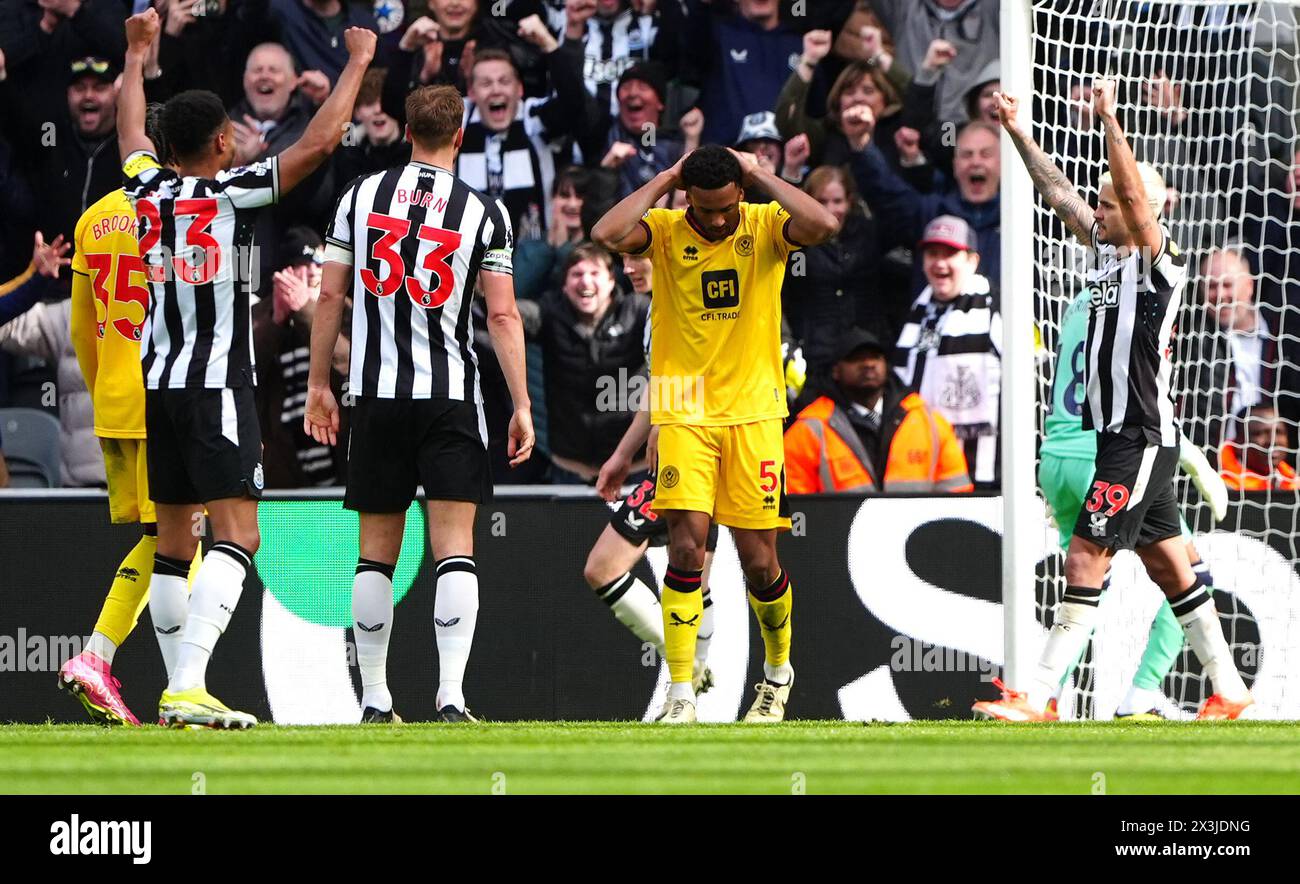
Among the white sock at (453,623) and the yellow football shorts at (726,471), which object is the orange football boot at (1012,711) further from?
the white sock at (453,623)

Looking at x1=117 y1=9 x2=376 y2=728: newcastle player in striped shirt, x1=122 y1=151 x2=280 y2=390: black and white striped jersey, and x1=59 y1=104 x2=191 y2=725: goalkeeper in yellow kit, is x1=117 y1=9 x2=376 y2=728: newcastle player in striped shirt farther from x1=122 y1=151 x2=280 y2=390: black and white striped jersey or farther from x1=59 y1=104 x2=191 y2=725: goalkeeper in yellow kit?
x1=59 y1=104 x2=191 y2=725: goalkeeper in yellow kit

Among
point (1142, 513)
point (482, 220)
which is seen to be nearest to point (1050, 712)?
point (1142, 513)

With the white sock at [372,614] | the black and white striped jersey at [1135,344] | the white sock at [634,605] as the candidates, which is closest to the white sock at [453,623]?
the white sock at [372,614]

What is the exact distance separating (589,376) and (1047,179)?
132 inches

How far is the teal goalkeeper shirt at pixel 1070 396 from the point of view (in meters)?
7.29

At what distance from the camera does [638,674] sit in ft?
27.0

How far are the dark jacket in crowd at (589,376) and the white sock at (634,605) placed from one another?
180 centimetres

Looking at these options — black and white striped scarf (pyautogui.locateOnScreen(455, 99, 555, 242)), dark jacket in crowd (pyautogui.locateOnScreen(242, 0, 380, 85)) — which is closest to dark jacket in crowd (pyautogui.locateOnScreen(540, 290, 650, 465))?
black and white striped scarf (pyautogui.locateOnScreen(455, 99, 555, 242))

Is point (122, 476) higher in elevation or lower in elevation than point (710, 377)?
lower

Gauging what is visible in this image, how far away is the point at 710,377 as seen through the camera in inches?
270

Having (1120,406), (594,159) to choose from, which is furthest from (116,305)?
(1120,406)

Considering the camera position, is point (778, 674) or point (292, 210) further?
point (292, 210)

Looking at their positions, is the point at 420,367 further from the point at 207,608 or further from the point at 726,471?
the point at 726,471

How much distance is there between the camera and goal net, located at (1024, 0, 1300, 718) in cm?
823
